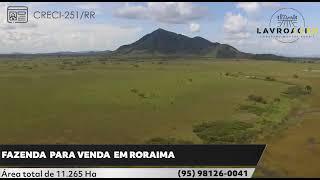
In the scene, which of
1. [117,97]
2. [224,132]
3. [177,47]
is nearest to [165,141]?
[224,132]

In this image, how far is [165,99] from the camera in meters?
7.63

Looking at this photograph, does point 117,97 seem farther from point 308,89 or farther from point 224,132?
point 308,89

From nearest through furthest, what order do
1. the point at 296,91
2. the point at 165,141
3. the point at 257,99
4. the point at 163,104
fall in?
the point at 165,141 < the point at 163,104 < the point at 257,99 < the point at 296,91

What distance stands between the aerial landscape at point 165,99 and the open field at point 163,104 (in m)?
0.02

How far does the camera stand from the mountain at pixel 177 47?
7387 millimetres

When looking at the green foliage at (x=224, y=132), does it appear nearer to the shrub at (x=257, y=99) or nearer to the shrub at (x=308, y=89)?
the shrub at (x=257, y=99)

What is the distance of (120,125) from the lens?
739cm

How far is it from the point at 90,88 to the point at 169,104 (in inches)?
64.5

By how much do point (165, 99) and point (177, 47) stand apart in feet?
3.48

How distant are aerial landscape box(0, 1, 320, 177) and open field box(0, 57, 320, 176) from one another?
20mm

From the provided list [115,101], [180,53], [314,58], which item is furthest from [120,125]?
[314,58]

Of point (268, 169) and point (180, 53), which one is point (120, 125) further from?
point (268, 169)

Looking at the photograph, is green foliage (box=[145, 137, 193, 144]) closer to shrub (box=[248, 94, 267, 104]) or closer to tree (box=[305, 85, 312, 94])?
shrub (box=[248, 94, 267, 104])

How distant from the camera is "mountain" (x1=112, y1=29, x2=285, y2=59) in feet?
24.2
